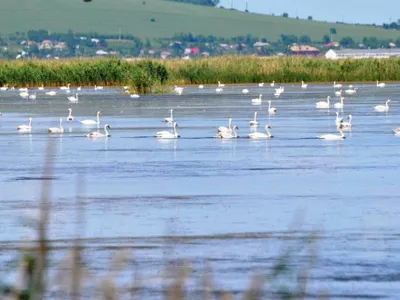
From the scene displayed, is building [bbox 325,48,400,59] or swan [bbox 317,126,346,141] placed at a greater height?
swan [bbox 317,126,346,141]

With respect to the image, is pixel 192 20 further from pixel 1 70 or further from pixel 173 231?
pixel 173 231

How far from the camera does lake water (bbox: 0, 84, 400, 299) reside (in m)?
9.07

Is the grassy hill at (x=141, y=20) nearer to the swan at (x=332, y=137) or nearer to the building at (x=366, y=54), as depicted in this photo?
the building at (x=366, y=54)

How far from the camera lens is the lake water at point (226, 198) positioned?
907 cm

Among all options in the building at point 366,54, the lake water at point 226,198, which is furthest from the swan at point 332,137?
the building at point 366,54

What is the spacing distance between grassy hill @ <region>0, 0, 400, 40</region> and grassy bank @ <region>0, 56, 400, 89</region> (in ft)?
363

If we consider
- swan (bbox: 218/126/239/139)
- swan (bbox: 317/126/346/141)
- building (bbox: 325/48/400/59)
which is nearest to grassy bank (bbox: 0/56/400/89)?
swan (bbox: 218/126/239/139)

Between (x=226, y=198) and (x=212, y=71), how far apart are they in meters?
45.5

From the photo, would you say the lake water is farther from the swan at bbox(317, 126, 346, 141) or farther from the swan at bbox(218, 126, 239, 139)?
the swan at bbox(218, 126, 239, 139)

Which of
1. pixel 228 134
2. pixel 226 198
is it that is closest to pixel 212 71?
pixel 228 134

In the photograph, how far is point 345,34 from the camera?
7224 inches

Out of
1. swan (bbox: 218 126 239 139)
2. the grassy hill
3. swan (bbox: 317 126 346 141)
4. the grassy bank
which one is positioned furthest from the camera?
the grassy hill

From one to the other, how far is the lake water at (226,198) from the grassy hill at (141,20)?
146 m

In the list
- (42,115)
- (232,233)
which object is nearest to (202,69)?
(42,115)
